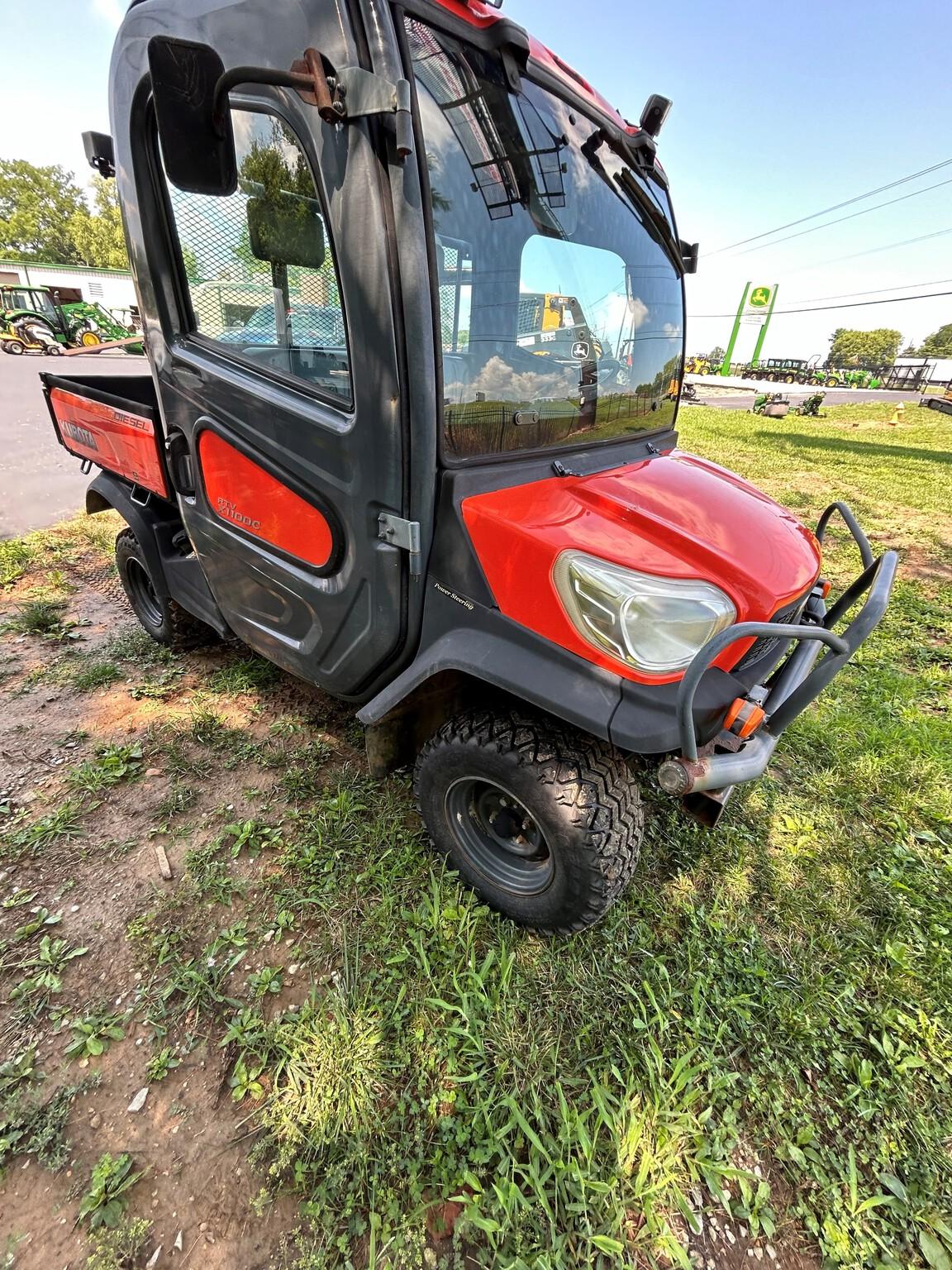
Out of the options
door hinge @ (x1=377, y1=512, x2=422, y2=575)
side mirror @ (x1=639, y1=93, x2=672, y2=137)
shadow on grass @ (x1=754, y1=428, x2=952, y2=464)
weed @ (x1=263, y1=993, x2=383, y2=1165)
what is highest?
side mirror @ (x1=639, y1=93, x2=672, y2=137)

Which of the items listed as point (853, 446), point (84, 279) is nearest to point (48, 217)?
point (84, 279)

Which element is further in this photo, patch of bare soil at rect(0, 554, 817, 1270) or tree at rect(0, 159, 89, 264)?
tree at rect(0, 159, 89, 264)

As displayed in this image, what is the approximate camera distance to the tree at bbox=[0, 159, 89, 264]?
177ft

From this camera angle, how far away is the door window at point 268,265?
5.31ft

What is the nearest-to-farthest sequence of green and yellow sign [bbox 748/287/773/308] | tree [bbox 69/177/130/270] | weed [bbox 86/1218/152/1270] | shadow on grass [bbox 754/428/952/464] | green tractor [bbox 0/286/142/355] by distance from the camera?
weed [bbox 86/1218/152/1270] → shadow on grass [bbox 754/428/952/464] → green tractor [bbox 0/286/142/355] → green and yellow sign [bbox 748/287/773/308] → tree [bbox 69/177/130/270]

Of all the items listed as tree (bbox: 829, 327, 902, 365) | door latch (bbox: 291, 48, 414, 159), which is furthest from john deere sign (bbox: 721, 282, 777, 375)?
tree (bbox: 829, 327, 902, 365)

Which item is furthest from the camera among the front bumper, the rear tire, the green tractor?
the green tractor

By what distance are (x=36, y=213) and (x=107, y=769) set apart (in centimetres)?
7687

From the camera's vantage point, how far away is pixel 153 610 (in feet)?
11.0

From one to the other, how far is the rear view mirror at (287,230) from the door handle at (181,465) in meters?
0.80

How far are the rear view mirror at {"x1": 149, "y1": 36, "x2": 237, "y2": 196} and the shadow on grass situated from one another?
1212 cm

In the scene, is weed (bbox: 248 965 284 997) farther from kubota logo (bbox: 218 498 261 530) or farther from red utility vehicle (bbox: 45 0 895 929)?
kubota logo (bbox: 218 498 261 530)

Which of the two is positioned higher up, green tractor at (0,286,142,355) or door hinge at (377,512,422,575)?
door hinge at (377,512,422,575)

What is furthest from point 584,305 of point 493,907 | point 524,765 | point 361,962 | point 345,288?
point 361,962
